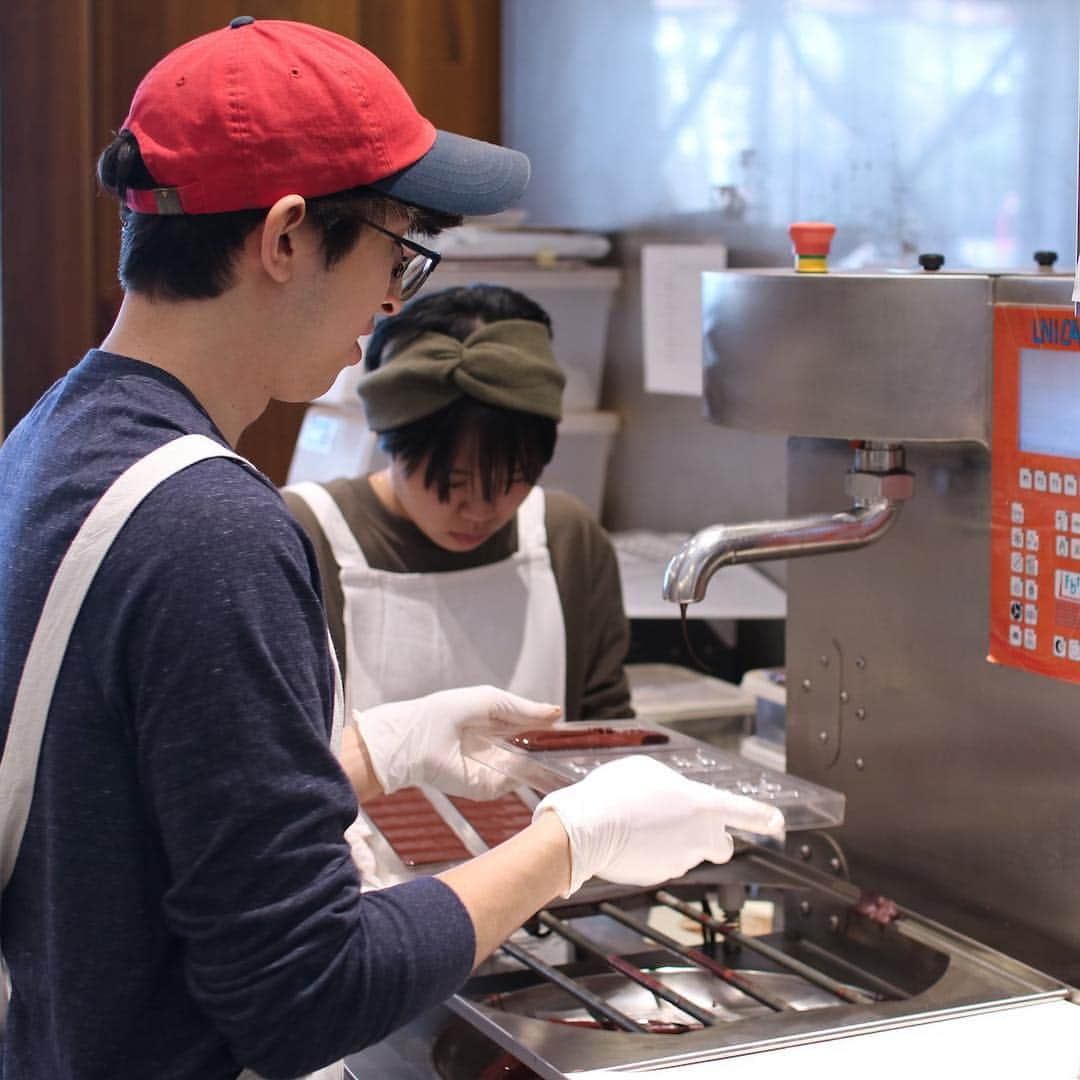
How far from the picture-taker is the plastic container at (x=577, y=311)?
3088 millimetres

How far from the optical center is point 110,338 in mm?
1032

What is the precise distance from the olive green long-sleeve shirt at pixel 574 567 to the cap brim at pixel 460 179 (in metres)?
0.98

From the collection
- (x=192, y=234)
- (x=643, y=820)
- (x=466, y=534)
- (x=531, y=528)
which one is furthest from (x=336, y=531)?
(x=192, y=234)

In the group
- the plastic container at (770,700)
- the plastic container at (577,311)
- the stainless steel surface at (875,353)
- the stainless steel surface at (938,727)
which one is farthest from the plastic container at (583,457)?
the stainless steel surface at (875,353)

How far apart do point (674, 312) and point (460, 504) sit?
115 cm

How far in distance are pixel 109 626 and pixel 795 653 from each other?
3.19ft

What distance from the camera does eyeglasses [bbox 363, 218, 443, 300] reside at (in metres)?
1.06

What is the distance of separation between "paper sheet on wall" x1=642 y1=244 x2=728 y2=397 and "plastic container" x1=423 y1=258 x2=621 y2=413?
0.11 m

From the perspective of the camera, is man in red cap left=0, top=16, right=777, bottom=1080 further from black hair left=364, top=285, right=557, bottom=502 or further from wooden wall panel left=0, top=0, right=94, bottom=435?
wooden wall panel left=0, top=0, right=94, bottom=435

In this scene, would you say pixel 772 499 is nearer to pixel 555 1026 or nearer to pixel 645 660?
pixel 645 660

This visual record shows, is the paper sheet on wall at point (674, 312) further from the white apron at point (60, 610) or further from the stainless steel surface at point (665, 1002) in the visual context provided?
the white apron at point (60, 610)

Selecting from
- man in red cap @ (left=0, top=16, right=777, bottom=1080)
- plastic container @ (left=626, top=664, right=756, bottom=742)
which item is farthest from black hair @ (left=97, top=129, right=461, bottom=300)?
plastic container @ (left=626, top=664, right=756, bottom=742)

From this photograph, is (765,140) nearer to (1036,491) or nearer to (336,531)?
(336,531)

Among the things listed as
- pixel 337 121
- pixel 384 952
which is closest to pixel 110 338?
pixel 337 121
